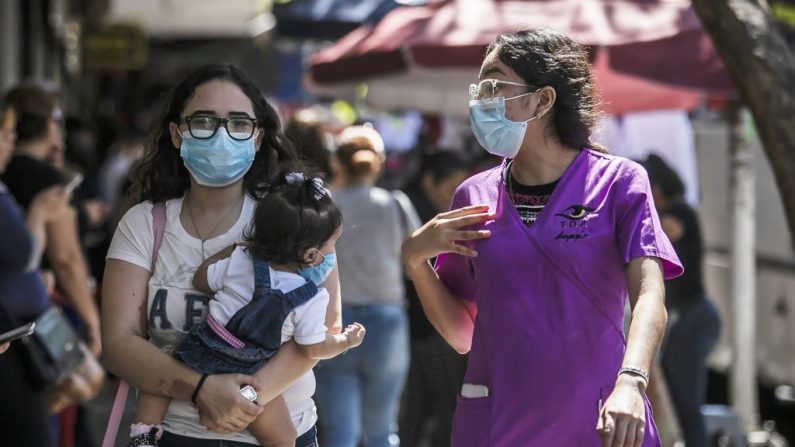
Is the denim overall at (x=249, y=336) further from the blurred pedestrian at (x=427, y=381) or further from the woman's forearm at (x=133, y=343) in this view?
the blurred pedestrian at (x=427, y=381)

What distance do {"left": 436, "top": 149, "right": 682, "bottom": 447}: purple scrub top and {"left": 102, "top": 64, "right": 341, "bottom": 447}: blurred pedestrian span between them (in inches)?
19.2

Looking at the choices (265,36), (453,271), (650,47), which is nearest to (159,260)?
(453,271)

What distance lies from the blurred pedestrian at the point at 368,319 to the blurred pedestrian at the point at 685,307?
6.17ft

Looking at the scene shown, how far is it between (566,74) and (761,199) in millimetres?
8011

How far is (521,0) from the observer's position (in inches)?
336

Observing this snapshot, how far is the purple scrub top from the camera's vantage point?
3646mm

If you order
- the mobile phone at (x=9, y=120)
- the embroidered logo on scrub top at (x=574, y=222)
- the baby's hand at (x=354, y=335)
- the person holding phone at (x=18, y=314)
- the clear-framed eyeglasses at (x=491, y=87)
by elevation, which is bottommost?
the person holding phone at (x=18, y=314)

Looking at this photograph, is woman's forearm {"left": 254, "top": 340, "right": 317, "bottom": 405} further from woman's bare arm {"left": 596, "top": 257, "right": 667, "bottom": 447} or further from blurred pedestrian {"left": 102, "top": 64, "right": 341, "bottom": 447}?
woman's bare arm {"left": 596, "top": 257, "right": 667, "bottom": 447}

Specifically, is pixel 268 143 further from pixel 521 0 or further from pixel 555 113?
pixel 521 0

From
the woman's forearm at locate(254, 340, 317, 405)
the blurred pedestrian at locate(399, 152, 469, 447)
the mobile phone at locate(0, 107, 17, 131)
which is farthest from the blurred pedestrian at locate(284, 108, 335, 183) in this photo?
the woman's forearm at locate(254, 340, 317, 405)

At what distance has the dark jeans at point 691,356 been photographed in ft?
27.4

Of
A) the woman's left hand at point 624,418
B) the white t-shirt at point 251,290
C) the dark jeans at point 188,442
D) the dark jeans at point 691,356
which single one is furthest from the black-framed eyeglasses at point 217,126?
the dark jeans at point 691,356

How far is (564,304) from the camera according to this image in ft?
12.0

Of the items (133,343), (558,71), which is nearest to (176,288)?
(133,343)
